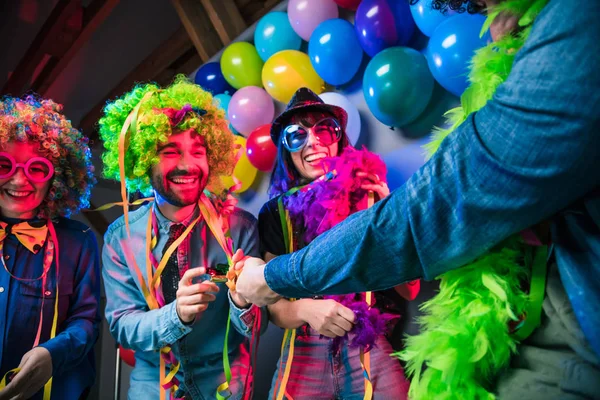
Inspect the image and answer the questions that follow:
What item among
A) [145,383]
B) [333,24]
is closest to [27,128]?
[145,383]

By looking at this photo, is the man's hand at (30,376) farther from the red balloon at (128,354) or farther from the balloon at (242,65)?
the balloon at (242,65)

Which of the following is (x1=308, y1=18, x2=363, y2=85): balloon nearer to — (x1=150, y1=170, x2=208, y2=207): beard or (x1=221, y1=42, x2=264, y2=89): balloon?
(x1=221, y1=42, x2=264, y2=89): balloon

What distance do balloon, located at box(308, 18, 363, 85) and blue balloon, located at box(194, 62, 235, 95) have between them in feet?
3.65

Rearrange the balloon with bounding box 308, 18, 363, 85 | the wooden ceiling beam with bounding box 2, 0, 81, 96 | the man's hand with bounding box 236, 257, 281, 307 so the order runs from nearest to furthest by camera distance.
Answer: the man's hand with bounding box 236, 257, 281, 307, the balloon with bounding box 308, 18, 363, 85, the wooden ceiling beam with bounding box 2, 0, 81, 96

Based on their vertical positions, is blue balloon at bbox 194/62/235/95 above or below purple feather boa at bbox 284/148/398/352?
above

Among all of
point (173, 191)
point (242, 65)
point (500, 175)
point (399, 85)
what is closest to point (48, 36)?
point (242, 65)

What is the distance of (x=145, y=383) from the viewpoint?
199cm

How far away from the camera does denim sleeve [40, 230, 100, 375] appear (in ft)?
6.49

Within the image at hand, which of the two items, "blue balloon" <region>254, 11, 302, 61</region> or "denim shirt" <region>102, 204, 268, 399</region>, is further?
"blue balloon" <region>254, 11, 302, 61</region>

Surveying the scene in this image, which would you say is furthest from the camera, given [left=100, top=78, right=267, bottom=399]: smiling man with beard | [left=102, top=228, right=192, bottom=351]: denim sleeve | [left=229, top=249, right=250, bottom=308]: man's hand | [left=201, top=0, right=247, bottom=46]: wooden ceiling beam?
[left=201, top=0, right=247, bottom=46]: wooden ceiling beam

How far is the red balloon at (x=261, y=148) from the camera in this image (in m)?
2.88

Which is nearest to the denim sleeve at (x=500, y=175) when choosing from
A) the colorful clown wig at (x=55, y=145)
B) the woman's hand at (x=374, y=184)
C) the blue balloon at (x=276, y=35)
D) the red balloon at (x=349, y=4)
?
the woman's hand at (x=374, y=184)

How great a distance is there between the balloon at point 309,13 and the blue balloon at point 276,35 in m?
0.13

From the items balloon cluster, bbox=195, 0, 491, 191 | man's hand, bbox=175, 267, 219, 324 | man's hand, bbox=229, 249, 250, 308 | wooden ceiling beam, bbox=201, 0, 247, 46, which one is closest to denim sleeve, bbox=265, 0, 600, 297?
man's hand, bbox=229, 249, 250, 308
